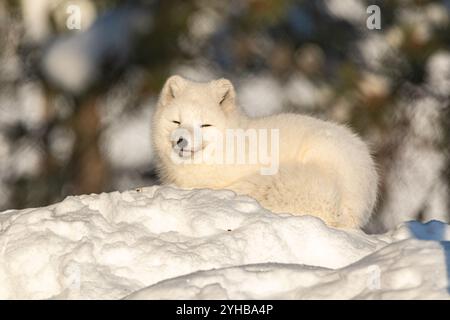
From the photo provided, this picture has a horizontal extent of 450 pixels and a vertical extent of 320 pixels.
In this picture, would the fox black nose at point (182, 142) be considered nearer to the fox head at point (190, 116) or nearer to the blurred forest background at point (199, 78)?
the fox head at point (190, 116)

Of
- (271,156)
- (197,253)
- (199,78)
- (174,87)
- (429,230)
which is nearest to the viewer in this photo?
(197,253)

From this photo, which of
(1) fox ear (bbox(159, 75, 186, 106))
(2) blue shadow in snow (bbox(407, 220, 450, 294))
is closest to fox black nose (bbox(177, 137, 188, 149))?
(1) fox ear (bbox(159, 75, 186, 106))

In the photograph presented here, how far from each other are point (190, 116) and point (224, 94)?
37 cm

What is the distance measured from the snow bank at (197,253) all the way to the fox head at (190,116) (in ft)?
2.32

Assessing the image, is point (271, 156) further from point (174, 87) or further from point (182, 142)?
point (174, 87)

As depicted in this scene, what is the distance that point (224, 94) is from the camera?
261 inches

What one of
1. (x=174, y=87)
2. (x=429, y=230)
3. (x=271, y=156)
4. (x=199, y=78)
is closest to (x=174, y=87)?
(x=174, y=87)

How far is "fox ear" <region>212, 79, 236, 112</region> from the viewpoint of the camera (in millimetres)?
6602

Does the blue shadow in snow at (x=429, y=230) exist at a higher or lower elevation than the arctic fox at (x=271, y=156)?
lower

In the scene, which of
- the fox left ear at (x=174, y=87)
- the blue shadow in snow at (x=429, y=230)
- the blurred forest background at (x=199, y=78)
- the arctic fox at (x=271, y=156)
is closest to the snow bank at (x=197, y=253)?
the blue shadow in snow at (x=429, y=230)

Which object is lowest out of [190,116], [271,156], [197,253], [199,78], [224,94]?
[197,253]

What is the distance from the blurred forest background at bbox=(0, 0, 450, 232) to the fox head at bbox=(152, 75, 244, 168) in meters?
5.19

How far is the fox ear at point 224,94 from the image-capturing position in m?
6.60
